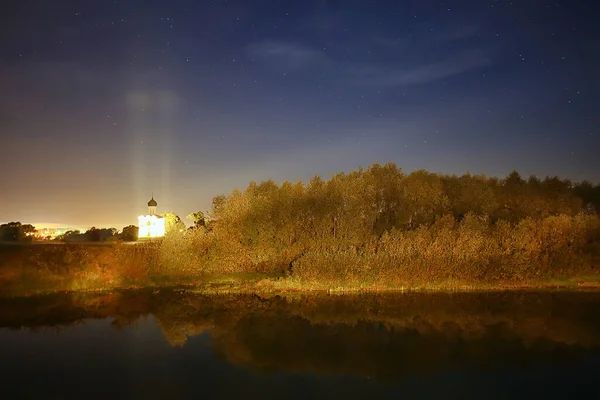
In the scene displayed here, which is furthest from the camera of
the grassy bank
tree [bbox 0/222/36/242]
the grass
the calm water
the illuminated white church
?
the illuminated white church

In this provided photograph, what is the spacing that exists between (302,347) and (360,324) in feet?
19.8

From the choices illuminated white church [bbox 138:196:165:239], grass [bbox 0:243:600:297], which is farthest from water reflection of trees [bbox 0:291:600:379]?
illuminated white church [bbox 138:196:165:239]

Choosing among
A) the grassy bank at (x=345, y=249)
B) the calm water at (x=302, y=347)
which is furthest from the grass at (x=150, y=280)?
the calm water at (x=302, y=347)

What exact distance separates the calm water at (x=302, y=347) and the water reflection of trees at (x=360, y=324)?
0.33ft

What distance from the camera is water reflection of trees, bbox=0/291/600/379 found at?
22.5m

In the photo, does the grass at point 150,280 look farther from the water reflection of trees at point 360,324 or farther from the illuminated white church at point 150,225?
the illuminated white church at point 150,225

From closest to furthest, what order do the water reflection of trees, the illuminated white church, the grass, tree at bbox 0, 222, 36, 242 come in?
the water reflection of trees, the grass, tree at bbox 0, 222, 36, 242, the illuminated white church

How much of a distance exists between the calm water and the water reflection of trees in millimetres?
99

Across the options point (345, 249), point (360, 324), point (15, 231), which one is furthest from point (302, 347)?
point (15, 231)

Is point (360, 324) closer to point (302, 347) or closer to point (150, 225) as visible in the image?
point (302, 347)

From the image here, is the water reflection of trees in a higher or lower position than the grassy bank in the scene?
lower

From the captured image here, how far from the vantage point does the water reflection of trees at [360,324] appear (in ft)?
73.7

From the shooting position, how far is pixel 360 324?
28703 millimetres

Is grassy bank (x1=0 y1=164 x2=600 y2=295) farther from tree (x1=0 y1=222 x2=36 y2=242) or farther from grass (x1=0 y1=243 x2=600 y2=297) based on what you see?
tree (x1=0 y1=222 x2=36 y2=242)
